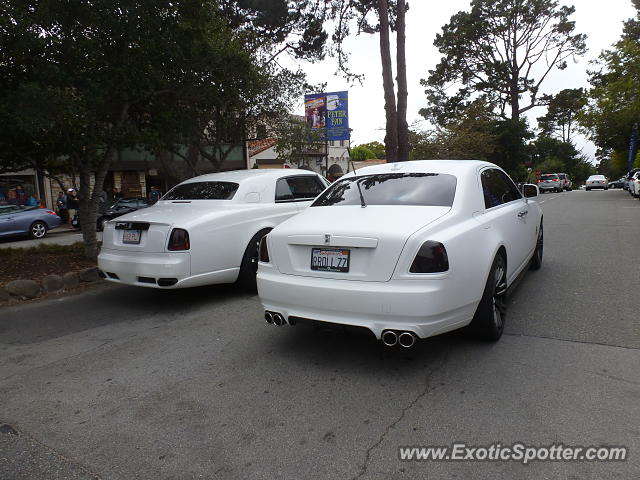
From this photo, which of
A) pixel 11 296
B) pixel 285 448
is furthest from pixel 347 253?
pixel 11 296

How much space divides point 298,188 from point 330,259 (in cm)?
366

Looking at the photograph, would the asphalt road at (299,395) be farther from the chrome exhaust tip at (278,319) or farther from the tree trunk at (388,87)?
the tree trunk at (388,87)

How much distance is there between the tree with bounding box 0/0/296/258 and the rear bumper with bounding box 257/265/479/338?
444 cm

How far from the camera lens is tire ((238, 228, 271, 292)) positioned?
20.0 ft

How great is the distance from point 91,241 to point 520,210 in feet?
22.1

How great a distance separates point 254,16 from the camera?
64.4 ft

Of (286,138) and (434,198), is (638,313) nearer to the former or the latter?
(434,198)

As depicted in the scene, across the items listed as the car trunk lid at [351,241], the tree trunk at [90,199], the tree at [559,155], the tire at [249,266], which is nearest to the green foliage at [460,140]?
the tree trunk at [90,199]

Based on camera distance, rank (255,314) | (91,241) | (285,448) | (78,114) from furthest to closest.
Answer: (91,241) → (78,114) → (255,314) → (285,448)

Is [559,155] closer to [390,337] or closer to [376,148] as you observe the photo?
[376,148]

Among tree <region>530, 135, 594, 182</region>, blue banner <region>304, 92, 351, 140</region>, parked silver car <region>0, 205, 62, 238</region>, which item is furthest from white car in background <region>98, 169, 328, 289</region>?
tree <region>530, 135, 594, 182</region>

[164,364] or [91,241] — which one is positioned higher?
[91,241]

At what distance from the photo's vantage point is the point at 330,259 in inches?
149

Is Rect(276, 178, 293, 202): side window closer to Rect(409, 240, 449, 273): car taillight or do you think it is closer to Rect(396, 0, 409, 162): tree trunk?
Rect(409, 240, 449, 273): car taillight
